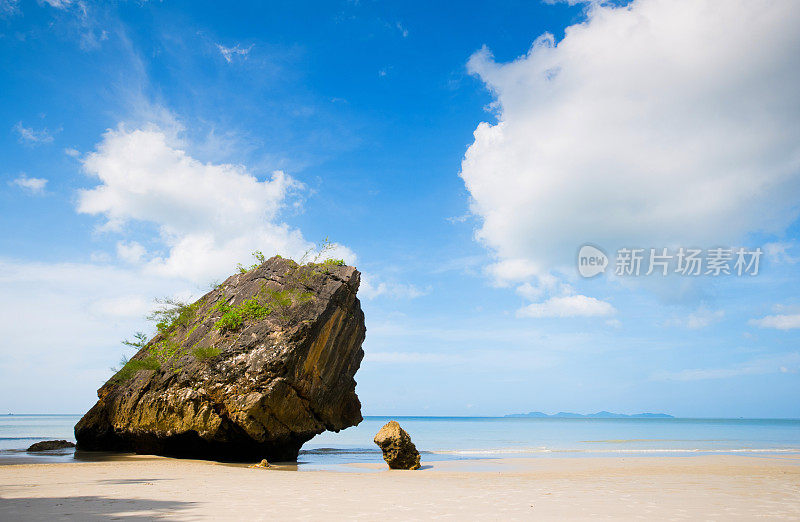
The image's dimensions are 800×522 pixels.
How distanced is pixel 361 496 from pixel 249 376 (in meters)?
8.82

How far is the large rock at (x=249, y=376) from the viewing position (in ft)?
59.3

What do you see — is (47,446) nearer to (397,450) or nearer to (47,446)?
(47,446)

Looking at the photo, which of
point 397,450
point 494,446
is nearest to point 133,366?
point 397,450

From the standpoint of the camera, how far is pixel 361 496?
415 inches

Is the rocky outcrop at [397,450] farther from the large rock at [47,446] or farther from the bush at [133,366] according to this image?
the large rock at [47,446]

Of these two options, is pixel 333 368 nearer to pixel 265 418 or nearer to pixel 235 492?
pixel 265 418

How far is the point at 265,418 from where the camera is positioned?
18.0m

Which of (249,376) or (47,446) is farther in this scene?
(47,446)

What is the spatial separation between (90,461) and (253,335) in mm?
7404

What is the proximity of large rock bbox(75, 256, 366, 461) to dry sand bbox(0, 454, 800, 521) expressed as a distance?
251 cm

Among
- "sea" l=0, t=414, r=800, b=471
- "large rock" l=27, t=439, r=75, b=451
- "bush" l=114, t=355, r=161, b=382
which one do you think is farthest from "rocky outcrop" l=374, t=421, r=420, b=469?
"large rock" l=27, t=439, r=75, b=451

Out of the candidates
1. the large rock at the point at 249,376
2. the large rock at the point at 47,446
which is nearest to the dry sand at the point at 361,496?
the large rock at the point at 249,376

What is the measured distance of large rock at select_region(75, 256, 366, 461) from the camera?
18078mm

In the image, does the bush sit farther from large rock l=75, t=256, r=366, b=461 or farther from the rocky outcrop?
the rocky outcrop
